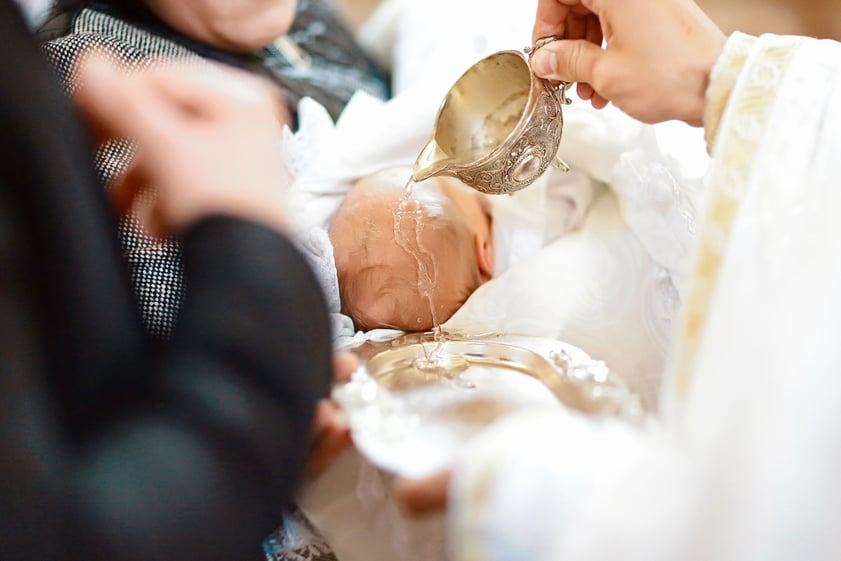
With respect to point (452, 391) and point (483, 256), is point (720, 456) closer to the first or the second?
point (452, 391)

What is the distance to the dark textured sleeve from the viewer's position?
0.38 m

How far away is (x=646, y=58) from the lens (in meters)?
0.66

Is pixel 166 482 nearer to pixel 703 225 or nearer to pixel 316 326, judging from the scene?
pixel 316 326

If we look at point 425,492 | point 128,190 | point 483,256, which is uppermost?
point 128,190

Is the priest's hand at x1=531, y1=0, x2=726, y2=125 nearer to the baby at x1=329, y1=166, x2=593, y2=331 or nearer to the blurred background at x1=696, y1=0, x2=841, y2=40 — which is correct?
the baby at x1=329, y1=166, x2=593, y2=331

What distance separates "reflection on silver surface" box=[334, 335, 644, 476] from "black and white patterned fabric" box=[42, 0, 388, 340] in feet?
0.66

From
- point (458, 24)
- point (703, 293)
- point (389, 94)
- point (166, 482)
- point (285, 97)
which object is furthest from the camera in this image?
point (389, 94)

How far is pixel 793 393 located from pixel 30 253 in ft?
1.33

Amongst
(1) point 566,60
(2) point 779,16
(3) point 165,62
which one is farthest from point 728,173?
(2) point 779,16

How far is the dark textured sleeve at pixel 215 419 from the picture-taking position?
377 millimetres

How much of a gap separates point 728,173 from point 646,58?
16cm

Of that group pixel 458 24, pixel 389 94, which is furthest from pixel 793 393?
pixel 389 94

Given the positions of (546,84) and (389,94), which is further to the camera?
(389,94)

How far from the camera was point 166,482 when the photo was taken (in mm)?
379
